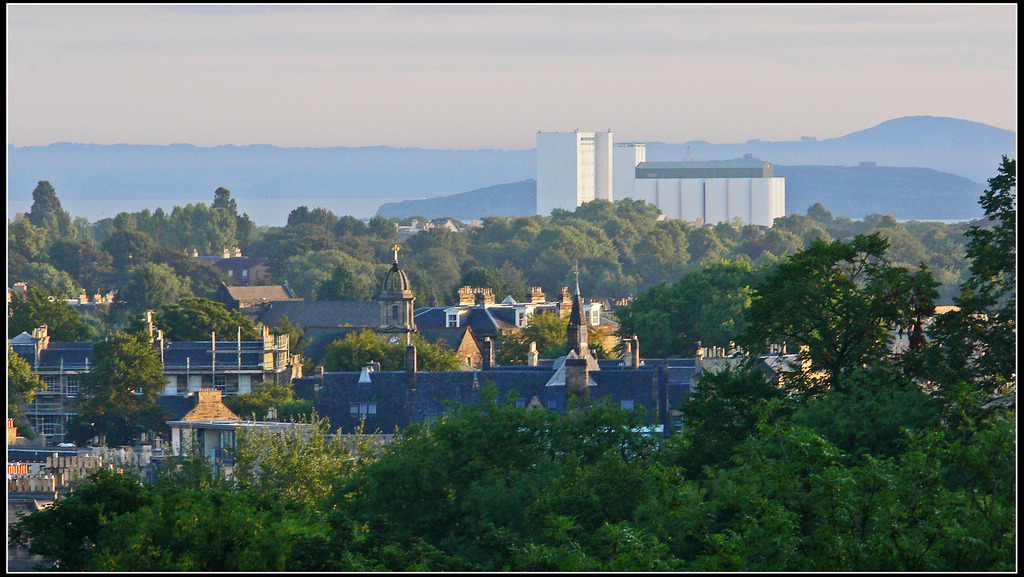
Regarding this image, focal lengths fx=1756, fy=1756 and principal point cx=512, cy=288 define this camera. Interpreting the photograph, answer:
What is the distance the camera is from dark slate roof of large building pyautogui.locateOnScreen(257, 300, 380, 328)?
132m

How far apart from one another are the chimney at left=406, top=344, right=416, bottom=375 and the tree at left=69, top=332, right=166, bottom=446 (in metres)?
10.7

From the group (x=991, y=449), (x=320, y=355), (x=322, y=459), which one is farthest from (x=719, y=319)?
(x=991, y=449)

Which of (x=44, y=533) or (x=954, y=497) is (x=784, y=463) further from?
(x=44, y=533)

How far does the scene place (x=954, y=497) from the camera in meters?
25.0

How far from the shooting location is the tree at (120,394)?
7712 cm

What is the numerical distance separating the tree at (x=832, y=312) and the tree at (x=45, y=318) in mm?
70726

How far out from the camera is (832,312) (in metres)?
38.4

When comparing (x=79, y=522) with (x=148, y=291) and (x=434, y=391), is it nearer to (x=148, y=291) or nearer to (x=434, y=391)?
(x=434, y=391)

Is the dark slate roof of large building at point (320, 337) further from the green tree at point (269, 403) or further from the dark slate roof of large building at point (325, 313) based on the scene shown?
the green tree at point (269, 403)

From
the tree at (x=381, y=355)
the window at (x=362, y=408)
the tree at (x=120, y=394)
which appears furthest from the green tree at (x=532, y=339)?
the window at (x=362, y=408)

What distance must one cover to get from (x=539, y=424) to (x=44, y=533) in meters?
13.8

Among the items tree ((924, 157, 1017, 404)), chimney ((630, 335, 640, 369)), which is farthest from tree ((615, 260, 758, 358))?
tree ((924, 157, 1017, 404))

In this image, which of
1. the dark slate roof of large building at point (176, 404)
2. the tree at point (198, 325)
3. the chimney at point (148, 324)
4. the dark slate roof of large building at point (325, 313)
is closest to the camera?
the dark slate roof of large building at point (176, 404)

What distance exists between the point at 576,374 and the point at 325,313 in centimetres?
6460
